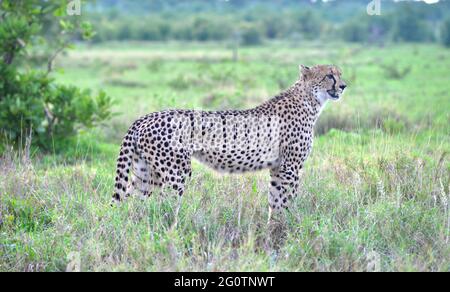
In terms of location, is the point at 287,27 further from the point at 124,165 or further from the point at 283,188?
the point at 124,165

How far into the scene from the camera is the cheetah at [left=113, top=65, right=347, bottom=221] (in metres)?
4.79

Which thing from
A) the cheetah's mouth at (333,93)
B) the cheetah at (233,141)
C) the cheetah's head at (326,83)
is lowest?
the cheetah at (233,141)

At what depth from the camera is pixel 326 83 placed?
545 centimetres

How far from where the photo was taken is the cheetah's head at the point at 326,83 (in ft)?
17.9

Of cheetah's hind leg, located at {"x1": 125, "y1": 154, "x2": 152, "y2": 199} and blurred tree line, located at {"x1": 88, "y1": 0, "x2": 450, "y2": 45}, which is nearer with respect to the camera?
cheetah's hind leg, located at {"x1": 125, "y1": 154, "x2": 152, "y2": 199}

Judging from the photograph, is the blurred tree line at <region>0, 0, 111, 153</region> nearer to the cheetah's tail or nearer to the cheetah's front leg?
the cheetah's tail

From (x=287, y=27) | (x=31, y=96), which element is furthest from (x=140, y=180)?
(x=287, y=27)

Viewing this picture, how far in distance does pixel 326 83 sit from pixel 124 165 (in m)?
1.78

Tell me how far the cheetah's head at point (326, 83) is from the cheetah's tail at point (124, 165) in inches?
61.2

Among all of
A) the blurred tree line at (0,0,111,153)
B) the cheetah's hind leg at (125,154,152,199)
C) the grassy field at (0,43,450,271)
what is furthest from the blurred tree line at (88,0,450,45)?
the cheetah's hind leg at (125,154,152,199)

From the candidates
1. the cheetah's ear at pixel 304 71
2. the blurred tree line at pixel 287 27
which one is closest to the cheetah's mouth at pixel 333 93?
the cheetah's ear at pixel 304 71

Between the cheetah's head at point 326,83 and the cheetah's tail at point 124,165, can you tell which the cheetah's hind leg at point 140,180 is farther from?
the cheetah's head at point 326,83

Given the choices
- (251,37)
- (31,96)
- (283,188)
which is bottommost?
(251,37)
